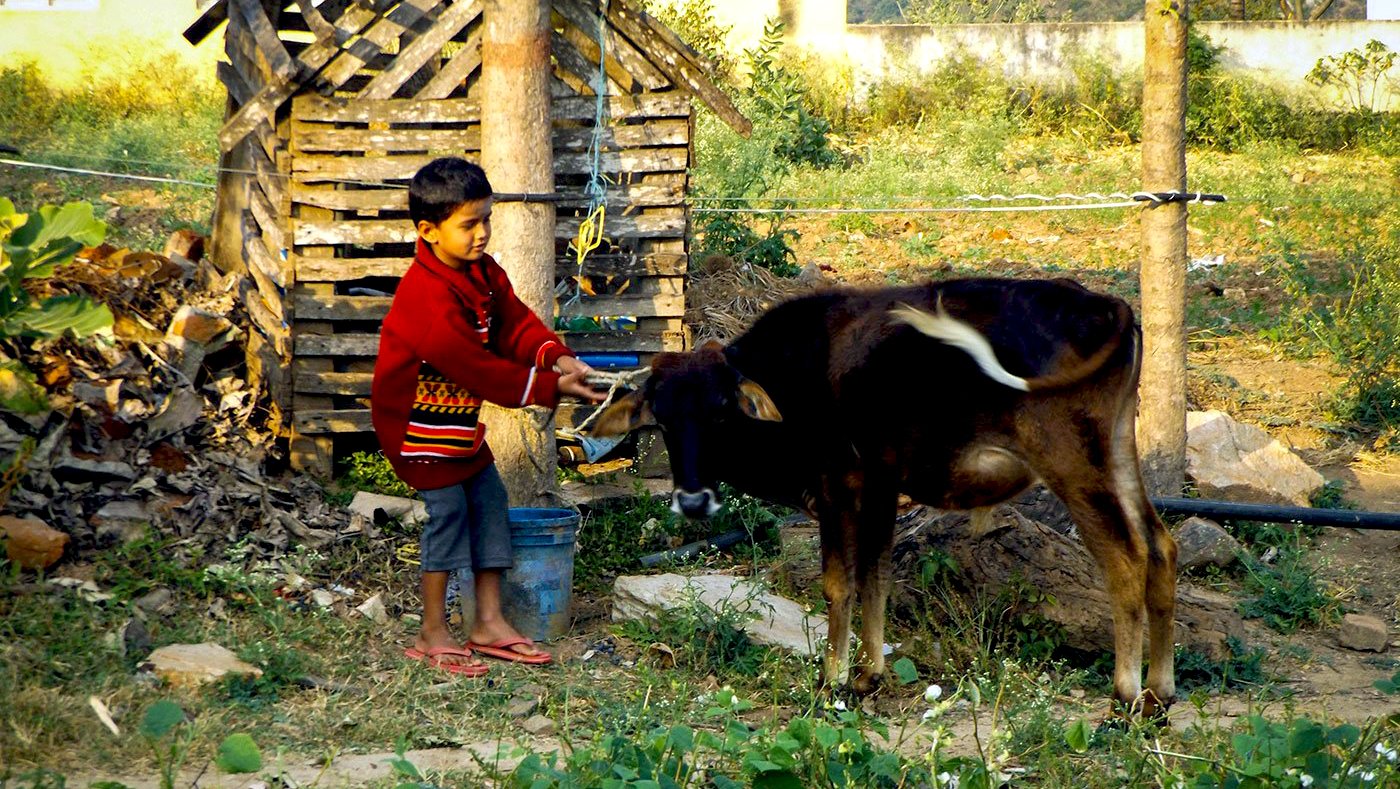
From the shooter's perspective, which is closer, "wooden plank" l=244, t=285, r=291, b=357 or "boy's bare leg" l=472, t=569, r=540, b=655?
"boy's bare leg" l=472, t=569, r=540, b=655

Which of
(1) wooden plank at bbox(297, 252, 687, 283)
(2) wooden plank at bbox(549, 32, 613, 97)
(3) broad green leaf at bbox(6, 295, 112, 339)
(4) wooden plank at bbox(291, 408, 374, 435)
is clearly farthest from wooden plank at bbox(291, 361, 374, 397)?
(3) broad green leaf at bbox(6, 295, 112, 339)

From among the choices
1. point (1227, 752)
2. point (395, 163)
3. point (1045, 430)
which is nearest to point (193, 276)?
point (395, 163)

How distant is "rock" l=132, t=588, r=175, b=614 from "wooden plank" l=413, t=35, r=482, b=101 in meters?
3.48

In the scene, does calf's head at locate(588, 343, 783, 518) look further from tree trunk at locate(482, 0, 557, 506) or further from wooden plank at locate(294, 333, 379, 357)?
wooden plank at locate(294, 333, 379, 357)

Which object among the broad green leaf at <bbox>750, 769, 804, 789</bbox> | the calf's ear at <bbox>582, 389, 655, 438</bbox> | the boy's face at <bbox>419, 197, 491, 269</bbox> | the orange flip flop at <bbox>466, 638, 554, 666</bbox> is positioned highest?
the boy's face at <bbox>419, 197, 491, 269</bbox>

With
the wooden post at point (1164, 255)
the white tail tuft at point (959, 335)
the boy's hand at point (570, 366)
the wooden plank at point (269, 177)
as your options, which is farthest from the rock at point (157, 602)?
the wooden post at point (1164, 255)

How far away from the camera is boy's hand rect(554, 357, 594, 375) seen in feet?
17.8

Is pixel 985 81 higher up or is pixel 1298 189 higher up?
pixel 985 81

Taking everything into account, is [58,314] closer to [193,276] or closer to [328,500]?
[328,500]

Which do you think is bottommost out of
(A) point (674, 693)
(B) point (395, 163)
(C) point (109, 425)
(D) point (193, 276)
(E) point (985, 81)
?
(A) point (674, 693)

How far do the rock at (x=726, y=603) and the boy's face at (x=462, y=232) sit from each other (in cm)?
174

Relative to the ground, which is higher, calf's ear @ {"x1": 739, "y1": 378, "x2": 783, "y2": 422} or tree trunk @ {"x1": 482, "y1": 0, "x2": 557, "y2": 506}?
tree trunk @ {"x1": 482, "y1": 0, "x2": 557, "y2": 506}

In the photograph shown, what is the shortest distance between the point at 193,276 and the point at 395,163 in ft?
5.56

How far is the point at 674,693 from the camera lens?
530 centimetres
